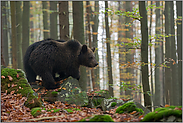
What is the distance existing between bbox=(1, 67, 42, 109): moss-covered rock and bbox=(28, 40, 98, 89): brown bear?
1.25m

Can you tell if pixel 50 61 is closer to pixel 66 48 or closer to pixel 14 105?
pixel 66 48

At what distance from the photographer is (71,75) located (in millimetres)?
8023

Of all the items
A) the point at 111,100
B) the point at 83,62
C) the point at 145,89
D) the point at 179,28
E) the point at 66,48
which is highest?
the point at 179,28

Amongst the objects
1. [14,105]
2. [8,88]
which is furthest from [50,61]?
[14,105]

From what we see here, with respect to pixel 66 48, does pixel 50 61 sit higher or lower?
lower

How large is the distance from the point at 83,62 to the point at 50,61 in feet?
4.82

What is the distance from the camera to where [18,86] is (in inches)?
233

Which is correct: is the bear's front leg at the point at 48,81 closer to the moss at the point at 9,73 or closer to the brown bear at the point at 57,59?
the brown bear at the point at 57,59

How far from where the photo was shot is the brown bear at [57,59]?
7395mm

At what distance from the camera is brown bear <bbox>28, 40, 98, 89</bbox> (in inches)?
291

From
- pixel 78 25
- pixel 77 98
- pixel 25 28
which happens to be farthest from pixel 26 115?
pixel 25 28

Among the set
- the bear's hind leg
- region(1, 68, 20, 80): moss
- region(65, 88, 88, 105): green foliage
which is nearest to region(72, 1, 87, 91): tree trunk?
region(65, 88, 88, 105): green foliage

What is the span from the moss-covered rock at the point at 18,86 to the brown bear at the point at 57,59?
1.25 meters

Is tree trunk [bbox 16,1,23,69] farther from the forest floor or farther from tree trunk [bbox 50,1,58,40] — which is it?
the forest floor
